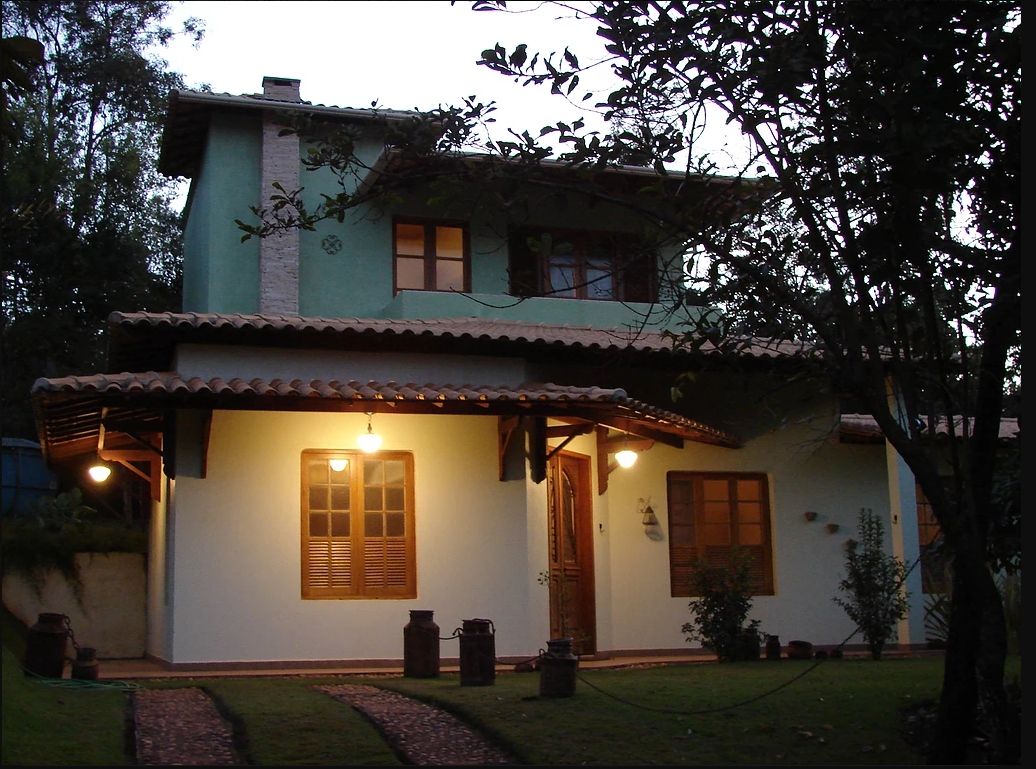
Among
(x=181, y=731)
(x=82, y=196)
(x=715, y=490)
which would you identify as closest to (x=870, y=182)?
(x=181, y=731)

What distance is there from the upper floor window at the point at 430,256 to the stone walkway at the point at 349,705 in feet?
29.4

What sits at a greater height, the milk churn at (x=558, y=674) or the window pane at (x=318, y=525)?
the window pane at (x=318, y=525)

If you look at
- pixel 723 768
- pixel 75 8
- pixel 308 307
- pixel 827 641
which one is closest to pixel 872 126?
pixel 723 768

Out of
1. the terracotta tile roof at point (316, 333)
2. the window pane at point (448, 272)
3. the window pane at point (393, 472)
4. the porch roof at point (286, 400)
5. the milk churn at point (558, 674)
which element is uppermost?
the window pane at point (448, 272)

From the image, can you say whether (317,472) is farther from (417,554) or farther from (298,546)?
(417,554)

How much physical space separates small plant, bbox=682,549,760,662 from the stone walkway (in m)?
4.95

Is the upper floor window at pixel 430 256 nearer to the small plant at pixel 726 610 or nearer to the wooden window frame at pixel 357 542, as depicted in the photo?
the wooden window frame at pixel 357 542

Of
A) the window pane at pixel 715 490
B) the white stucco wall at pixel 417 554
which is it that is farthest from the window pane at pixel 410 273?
the window pane at pixel 715 490

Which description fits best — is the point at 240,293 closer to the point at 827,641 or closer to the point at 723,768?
the point at 827,641

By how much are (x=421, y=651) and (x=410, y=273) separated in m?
7.66

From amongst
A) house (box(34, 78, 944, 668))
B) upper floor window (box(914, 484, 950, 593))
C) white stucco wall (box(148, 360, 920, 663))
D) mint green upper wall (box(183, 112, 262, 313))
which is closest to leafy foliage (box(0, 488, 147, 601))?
house (box(34, 78, 944, 668))

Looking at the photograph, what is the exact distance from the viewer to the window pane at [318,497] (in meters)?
13.3

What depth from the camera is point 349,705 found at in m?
9.03

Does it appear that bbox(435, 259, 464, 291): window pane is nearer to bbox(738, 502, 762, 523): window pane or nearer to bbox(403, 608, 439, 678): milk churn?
bbox(738, 502, 762, 523): window pane
